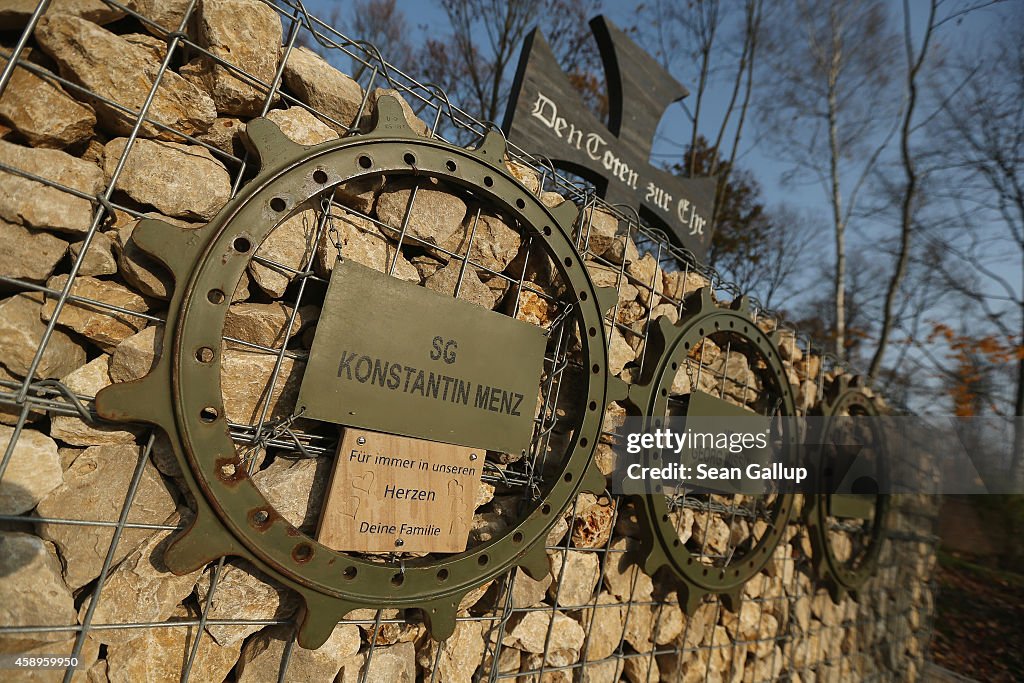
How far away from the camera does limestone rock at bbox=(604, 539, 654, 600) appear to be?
180cm

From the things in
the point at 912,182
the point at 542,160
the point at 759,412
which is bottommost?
the point at 759,412

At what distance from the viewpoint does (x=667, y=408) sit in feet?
6.58

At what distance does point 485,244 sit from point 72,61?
93 cm

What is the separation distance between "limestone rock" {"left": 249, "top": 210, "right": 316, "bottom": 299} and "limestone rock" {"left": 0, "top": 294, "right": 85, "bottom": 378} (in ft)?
1.13

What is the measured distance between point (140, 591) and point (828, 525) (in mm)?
3223

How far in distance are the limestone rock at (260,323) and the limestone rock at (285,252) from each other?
4cm

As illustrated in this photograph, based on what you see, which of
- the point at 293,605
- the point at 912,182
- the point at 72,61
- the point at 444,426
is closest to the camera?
the point at 72,61

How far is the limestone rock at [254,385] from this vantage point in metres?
1.08

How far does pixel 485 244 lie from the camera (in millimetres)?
1524

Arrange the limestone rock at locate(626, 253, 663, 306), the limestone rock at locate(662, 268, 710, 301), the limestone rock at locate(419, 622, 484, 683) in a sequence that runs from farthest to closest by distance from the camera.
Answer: the limestone rock at locate(662, 268, 710, 301)
the limestone rock at locate(626, 253, 663, 306)
the limestone rock at locate(419, 622, 484, 683)

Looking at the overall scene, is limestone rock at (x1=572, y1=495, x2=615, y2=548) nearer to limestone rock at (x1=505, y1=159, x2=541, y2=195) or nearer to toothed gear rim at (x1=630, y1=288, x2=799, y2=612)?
toothed gear rim at (x1=630, y1=288, x2=799, y2=612)

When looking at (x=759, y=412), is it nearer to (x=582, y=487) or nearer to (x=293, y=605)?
(x=582, y=487)

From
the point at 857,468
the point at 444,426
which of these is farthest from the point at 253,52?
the point at 857,468

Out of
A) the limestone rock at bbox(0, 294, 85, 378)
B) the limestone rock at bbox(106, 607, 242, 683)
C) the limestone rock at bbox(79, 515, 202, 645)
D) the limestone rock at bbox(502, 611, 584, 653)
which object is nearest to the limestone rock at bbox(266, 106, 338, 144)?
the limestone rock at bbox(0, 294, 85, 378)
